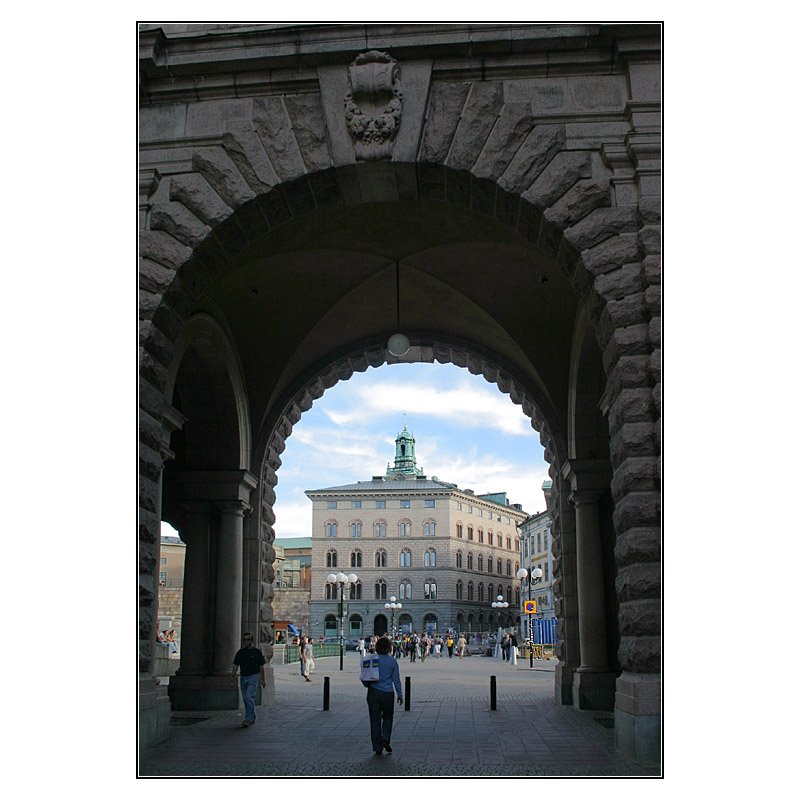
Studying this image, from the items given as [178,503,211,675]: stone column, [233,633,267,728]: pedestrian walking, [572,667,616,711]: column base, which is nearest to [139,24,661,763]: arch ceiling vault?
[233,633,267,728]: pedestrian walking

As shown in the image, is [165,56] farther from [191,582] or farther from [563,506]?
[563,506]

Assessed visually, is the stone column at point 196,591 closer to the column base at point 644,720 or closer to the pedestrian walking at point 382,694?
the pedestrian walking at point 382,694

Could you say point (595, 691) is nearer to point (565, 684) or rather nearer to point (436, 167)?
point (565, 684)

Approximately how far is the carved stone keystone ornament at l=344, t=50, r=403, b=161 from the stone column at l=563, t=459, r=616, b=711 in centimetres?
709

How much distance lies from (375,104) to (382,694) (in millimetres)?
5914

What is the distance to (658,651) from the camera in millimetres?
7617

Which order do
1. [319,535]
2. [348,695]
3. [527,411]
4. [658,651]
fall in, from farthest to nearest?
[319,535] → [348,695] → [527,411] → [658,651]

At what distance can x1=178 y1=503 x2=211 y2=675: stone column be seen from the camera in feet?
47.1

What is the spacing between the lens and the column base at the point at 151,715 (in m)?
8.99

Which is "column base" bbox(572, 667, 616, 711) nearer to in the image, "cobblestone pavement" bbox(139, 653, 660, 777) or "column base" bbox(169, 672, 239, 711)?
"cobblestone pavement" bbox(139, 653, 660, 777)

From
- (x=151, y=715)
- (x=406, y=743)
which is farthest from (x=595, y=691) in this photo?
(x=151, y=715)

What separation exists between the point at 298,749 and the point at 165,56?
24.3ft

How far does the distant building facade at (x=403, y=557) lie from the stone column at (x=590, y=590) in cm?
6946

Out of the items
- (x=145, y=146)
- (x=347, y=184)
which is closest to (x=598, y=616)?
(x=347, y=184)
